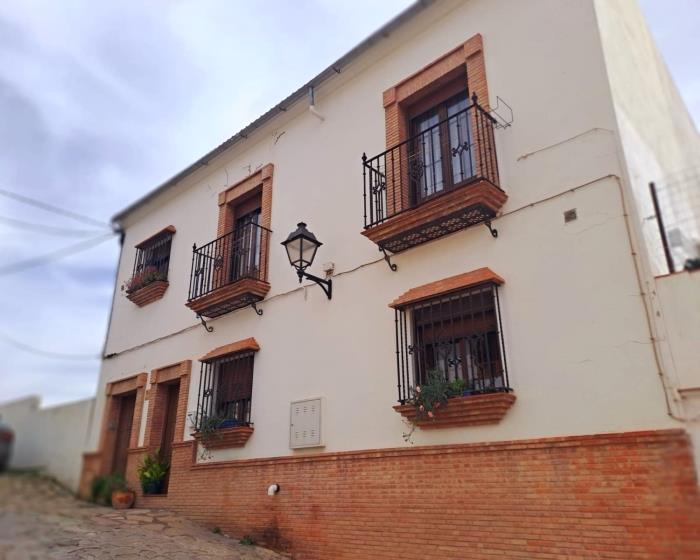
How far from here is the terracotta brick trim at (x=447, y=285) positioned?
19.3 ft

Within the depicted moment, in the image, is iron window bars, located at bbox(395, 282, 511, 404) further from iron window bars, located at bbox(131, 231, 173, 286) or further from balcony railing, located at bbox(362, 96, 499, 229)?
iron window bars, located at bbox(131, 231, 173, 286)

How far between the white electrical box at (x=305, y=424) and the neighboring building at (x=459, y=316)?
0.10 ft

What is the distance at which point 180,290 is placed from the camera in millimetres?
10492

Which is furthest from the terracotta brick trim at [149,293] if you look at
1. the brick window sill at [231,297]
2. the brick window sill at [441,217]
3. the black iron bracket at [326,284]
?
the brick window sill at [441,217]

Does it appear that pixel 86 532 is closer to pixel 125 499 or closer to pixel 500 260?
pixel 500 260

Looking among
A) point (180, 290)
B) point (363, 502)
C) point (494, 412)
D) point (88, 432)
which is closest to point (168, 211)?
point (180, 290)

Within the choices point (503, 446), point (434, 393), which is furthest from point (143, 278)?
point (503, 446)

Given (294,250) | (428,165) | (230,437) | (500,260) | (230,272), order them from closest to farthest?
(500,260) < (428,165) < (294,250) < (230,437) < (230,272)

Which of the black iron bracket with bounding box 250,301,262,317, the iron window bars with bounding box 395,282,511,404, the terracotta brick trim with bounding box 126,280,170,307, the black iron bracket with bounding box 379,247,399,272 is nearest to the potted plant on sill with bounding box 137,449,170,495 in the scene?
the terracotta brick trim with bounding box 126,280,170,307

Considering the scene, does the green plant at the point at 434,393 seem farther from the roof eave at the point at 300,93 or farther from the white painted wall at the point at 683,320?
the roof eave at the point at 300,93

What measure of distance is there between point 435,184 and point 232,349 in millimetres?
3952

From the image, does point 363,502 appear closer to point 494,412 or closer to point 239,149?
point 494,412

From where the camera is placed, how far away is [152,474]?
9430mm

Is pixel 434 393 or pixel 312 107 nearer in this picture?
pixel 434 393
